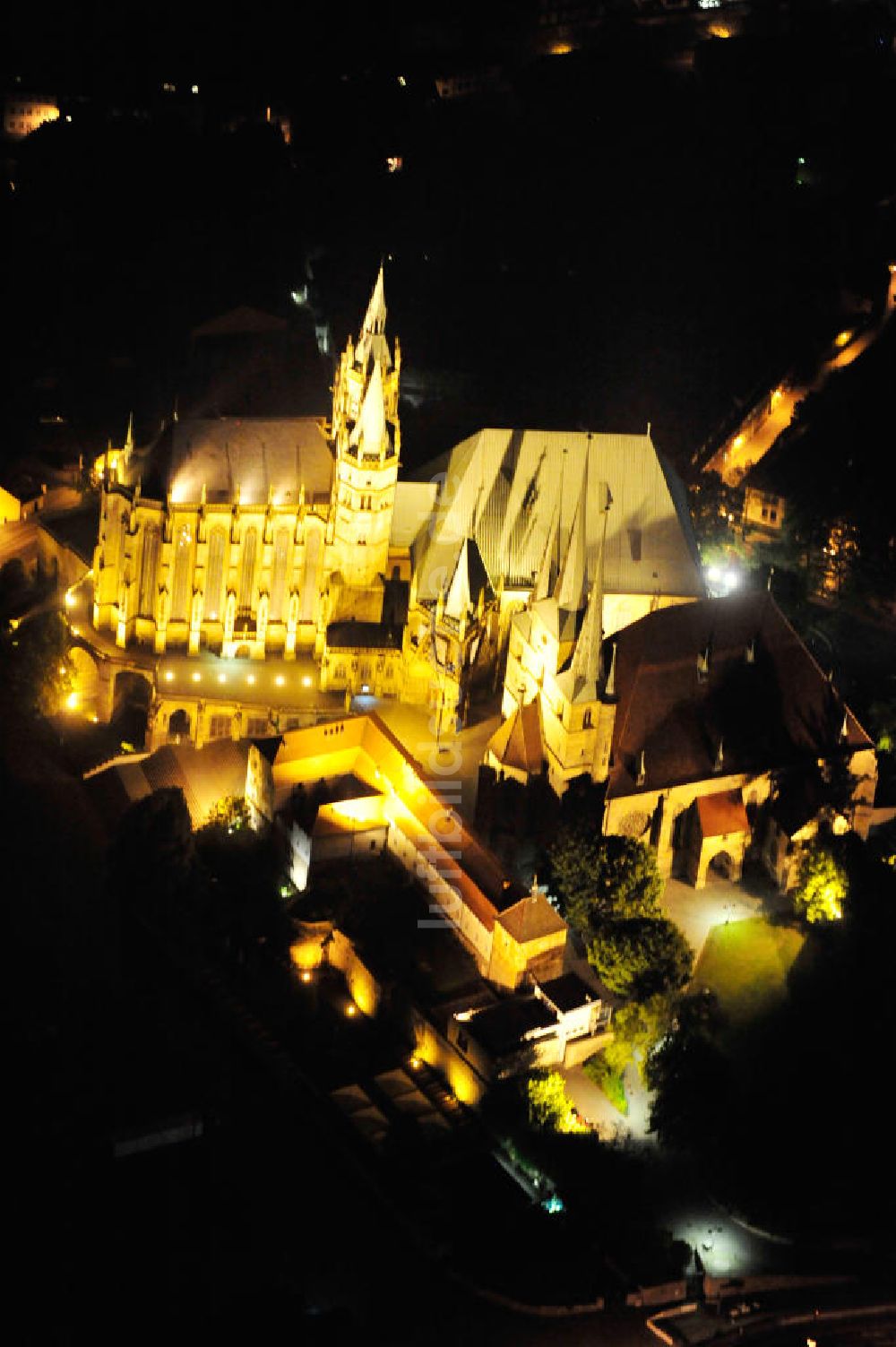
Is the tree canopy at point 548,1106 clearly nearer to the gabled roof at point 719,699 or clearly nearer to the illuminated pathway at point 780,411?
the gabled roof at point 719,699

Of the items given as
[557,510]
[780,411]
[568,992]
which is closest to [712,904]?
[568,992]

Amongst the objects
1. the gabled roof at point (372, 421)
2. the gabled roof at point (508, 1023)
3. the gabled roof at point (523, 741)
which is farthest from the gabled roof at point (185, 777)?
the gabled roof at point (508, 1023)

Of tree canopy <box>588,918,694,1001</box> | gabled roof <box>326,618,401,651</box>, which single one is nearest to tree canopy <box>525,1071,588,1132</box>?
tree canopy <box>588,918,694,1001</box>

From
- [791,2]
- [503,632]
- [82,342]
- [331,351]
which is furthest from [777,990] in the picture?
[791,2]

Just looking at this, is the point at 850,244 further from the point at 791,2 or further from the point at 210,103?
the point at 210,103

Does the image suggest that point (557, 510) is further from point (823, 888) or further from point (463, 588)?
point (823, 888)

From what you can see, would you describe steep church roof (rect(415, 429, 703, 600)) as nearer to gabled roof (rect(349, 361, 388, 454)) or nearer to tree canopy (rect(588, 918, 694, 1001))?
gabled roof (rect(349, 361, 388, 454))
